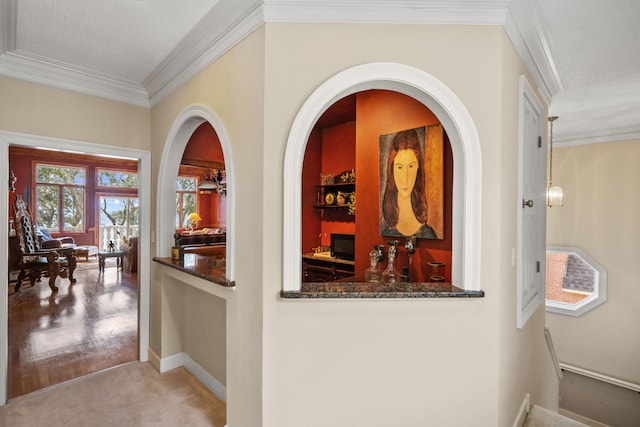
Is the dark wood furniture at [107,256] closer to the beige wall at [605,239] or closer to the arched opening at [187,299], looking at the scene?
the arched opening at [187,299]

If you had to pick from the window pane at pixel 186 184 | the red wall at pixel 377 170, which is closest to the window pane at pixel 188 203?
the window pane at pixel 186 184

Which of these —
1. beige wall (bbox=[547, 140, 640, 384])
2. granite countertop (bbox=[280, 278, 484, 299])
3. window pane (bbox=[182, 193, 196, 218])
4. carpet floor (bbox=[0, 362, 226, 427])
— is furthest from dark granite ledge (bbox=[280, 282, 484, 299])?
window pane (bbox=[182, 193, 196, 218])

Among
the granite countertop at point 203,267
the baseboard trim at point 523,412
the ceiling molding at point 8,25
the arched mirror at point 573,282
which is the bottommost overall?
the baseboard trim at point 523,412

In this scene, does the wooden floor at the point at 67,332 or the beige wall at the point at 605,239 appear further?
the beige wall at the point at 605,239

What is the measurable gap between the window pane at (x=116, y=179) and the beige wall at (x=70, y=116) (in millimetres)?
7356

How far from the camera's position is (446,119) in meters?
1.71

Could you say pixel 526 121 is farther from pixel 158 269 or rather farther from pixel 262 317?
pixel 158 269

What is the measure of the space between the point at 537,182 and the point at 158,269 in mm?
3401

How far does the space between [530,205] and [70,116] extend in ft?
12.3

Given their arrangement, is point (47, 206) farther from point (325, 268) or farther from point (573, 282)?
point (573, 282)

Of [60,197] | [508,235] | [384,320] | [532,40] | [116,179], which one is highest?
[532,40]

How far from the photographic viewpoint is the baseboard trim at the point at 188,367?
2541 millimetres

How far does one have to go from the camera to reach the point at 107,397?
248cm

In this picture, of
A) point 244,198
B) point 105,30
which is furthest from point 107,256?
point 244,198
